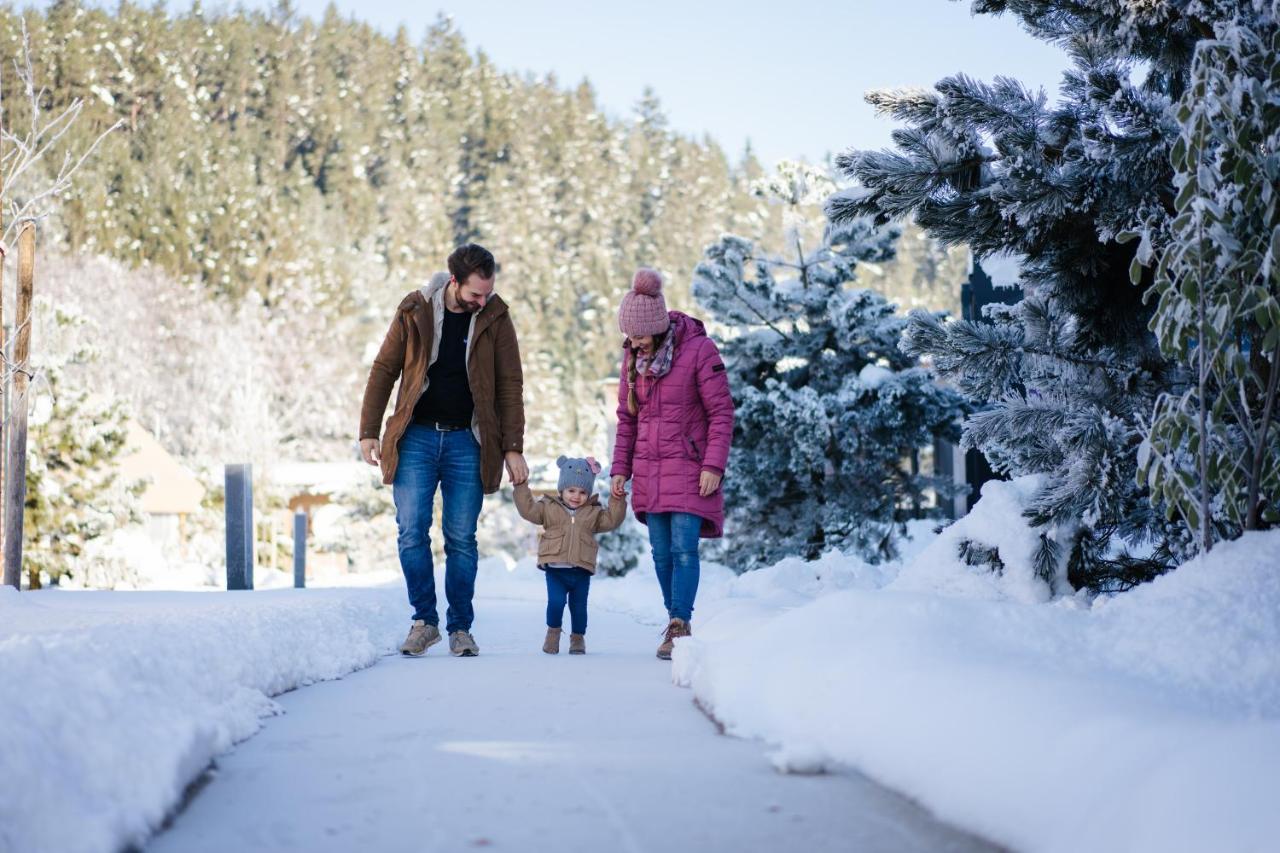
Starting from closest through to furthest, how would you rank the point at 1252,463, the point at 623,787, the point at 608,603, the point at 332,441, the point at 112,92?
the point at 623,787, the point at 1252,463, the point at 608,603, the point at 332,441, the point at 112,92

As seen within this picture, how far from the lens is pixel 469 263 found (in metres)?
6.94

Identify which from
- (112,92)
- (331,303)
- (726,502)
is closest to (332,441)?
(331,303)

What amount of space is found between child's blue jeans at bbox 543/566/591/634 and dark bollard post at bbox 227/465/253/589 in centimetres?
688

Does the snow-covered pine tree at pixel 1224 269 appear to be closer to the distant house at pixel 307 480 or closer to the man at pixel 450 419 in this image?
the man at pixel 450 419

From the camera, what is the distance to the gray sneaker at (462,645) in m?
7.05

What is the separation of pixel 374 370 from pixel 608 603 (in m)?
7.24

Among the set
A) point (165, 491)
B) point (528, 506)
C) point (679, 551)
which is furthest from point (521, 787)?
point (165, 491)

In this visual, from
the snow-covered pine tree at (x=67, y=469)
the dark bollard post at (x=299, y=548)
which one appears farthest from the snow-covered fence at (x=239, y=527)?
the dark bollard post at (x=299, y=548)

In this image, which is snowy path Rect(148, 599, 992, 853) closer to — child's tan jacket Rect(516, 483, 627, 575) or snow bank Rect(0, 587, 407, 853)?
snow bank Rect(0, 587, 407, 853)

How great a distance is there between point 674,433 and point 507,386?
0.94 meters

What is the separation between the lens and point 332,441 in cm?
5844

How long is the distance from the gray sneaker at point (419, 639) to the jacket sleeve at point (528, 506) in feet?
2.48

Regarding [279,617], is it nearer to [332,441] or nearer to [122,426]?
[122,426]

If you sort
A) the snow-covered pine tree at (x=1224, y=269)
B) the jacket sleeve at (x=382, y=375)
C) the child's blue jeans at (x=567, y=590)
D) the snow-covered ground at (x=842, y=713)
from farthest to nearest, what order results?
the child's blue jeans at (x=567, y=590) < the jacket sleeve at (x=382, y=375) < the snow-covered pine tree at (x=1224, y=269) < the snow-covered ground at (x=842, y=713)
